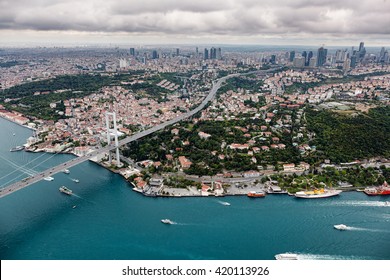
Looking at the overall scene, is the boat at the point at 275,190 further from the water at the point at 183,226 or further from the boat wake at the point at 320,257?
the boat wake at the point at 320,257

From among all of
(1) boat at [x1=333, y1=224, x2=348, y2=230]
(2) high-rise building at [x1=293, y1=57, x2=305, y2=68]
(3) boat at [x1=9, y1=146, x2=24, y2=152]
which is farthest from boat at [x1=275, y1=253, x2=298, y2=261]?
(2) high-rise building at [x1=293, y1=57, x2=305, y2=68]

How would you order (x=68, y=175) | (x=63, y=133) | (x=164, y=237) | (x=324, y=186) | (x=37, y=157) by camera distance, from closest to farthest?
(x=164, y=237) < (x=324, y=186) < (x=68, y=175) < (x=37, y=157) < (x=63, y=133)

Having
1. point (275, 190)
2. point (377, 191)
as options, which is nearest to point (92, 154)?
point (275, 190)

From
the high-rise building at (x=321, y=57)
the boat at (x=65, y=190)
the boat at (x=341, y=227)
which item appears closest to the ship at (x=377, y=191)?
the boat at (x=341, y=227)

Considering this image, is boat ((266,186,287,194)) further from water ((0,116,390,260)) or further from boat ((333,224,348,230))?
boat ((333,224,348,230))

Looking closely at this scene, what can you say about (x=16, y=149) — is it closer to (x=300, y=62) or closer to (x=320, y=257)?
(x=320, y=257)

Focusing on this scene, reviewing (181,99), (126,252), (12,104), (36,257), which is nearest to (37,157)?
(36,257)

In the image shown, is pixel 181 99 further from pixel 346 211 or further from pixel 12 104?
pixel 346 211

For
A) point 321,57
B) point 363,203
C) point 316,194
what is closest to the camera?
point 363,203
